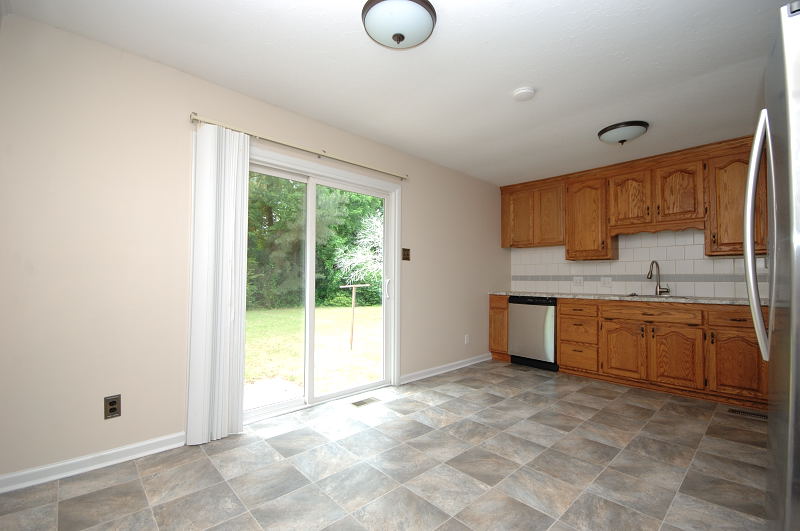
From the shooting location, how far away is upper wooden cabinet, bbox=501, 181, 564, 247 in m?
4.61

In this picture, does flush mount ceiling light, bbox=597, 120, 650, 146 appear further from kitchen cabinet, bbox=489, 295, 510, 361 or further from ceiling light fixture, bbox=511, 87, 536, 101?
kitchen cabinet, bbox=489, 295, 510, 361

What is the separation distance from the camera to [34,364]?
6.13ft

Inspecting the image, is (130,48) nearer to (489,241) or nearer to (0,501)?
(0,501)

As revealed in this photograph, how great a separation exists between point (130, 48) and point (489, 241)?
4.17 meters

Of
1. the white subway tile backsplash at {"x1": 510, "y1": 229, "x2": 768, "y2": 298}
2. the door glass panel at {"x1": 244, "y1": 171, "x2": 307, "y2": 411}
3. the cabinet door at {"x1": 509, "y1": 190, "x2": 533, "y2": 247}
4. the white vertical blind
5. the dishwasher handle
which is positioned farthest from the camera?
the cabinet door at {"x1": 509, "y1": 190, "x2": 533, "y2": 247}

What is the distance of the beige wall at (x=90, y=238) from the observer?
6.03ft

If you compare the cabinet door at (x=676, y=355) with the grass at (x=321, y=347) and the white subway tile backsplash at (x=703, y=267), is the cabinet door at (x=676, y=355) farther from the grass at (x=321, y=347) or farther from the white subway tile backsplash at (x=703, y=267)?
the grass at (x=321, y=347)

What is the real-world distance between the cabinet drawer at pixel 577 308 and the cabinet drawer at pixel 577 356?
36 cm

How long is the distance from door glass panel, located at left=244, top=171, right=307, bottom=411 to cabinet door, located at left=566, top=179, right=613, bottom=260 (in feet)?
11.0

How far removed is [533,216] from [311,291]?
10.9 ft

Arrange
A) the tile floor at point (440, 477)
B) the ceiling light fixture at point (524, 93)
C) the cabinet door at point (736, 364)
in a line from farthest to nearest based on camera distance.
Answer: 1. the cabinet door at point (736, 364)
2. the ceiling light fixture at point (524, 93)
3. the tile floor at point (440, 477)

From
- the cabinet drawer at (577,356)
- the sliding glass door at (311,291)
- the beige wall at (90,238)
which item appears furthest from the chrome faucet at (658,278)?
the beige wall at (90,238)

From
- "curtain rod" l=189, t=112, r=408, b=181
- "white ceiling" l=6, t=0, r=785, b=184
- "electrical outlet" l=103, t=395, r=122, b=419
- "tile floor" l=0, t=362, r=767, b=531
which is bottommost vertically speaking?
"tile floor" l=0, t=362, r=767, b=531

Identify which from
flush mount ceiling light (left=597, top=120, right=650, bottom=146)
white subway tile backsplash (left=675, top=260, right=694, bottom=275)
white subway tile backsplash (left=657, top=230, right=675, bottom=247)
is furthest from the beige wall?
white subway tile backsplash (left=675, top=260, right=694, bottom=275)
